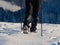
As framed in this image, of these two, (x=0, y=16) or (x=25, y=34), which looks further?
(x=0, y=16)

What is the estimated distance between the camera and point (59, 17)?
40.3 ft

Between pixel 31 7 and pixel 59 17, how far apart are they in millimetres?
6678

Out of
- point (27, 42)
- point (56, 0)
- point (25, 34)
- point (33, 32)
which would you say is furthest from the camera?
point (56, 0)

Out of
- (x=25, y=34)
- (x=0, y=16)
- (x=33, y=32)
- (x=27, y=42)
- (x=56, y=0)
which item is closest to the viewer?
(x=27, y=42)

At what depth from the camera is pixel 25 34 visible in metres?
5.51

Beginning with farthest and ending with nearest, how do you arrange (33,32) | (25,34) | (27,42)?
(33,32) < (25,34) < (27,42)

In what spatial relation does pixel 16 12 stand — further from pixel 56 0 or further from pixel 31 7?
pixel 31 7

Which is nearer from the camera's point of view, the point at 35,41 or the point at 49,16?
the point at 35,41

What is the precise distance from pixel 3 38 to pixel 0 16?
699cm

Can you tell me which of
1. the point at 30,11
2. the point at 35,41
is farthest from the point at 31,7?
the point at 35,41

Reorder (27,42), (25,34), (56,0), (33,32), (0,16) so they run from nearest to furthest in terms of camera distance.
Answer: (27,42), (25,34), (33,32), (0,16), (56,0)

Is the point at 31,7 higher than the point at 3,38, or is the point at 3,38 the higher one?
the point at 31,7

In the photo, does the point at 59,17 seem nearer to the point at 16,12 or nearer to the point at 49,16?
the point at 49,16

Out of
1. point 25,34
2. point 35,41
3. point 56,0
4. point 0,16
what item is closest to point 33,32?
point 25,34
